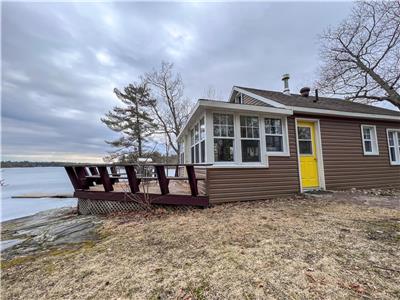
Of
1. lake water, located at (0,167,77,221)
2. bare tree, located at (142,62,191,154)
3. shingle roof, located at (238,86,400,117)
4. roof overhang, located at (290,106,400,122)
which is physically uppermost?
bare tree, located at (142,62,191,154)

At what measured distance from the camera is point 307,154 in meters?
6.22

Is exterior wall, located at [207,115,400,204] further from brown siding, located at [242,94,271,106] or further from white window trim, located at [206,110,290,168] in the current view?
brown siding, located at [242,94,271,106]

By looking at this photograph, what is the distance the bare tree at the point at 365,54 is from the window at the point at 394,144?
5.31 metres

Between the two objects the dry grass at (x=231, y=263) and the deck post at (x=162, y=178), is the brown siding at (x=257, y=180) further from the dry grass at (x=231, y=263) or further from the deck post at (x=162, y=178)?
the dry grass at (x=231, y=263)

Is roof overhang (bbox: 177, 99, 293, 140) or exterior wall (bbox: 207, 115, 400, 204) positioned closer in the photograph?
roof overhang (bbox: 177, 99, 293, 140)

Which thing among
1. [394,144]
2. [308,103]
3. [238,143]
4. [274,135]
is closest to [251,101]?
[308,103]

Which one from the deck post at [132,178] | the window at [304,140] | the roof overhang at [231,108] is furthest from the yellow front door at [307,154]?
the deck post at [132,178]

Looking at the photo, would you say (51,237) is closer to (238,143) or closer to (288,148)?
(238,143)

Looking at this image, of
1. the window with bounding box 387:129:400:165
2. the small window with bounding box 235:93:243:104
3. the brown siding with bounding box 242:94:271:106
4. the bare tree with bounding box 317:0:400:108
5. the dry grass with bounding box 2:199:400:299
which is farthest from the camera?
the bare tree with bounding box 317:0:400:108

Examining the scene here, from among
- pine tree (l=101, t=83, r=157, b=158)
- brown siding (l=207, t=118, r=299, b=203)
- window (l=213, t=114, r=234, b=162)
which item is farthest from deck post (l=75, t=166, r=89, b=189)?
pine tree (l=101, t=83, r=157, b=158)

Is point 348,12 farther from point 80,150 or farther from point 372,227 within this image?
point 80,150

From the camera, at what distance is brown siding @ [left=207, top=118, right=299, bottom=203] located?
4.88 meters

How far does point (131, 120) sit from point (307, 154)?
1639cm

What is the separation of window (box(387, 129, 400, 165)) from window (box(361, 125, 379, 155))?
34.6 inches
